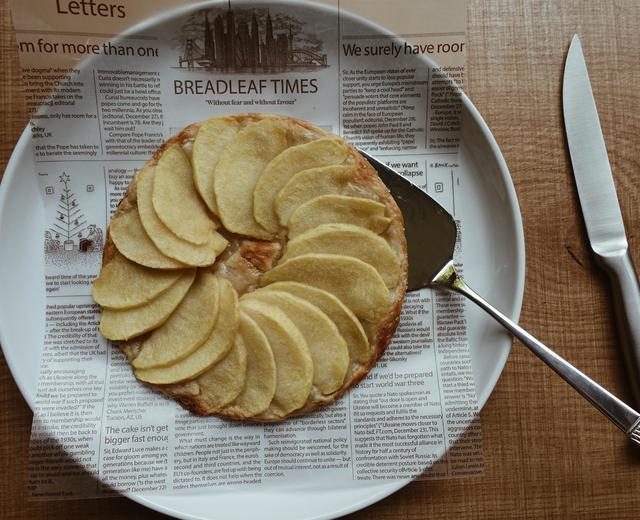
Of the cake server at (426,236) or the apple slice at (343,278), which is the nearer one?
the apple slice at (343,278)

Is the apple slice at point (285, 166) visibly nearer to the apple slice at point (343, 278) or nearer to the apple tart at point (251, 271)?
the apple tart at point (251, 271)

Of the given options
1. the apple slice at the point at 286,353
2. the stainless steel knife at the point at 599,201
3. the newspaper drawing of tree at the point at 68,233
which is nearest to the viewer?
the apple slice at the point at 286,353

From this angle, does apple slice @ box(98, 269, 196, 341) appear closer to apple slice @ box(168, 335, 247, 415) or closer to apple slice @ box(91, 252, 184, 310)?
apple slice @ box(91, 252, 184, 310)

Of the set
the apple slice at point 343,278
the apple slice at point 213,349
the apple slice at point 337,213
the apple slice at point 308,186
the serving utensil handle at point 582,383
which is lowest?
the serving utensil handle at point 582,383

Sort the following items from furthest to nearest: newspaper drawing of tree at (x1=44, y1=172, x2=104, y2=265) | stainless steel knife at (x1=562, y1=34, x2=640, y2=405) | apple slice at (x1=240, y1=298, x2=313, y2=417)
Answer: stainless steel knife at (x1=562, y1=34, x2=640, y2=405) < newspaper drawing of tree at (x1=44, y1=172, x2=104, y2=265) < apple slice at (x1=240, y1=298, x2=313, y2=417)

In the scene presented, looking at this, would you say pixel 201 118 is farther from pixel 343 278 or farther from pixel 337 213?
pixel 343 278

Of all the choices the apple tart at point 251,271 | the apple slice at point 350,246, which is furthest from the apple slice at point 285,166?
the apple slice at point 350,246

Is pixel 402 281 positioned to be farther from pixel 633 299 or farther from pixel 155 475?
pixel 155 475

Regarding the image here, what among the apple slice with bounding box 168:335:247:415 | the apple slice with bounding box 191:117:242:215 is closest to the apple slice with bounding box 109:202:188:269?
the apple slice with bounding box 191:117:242:215
